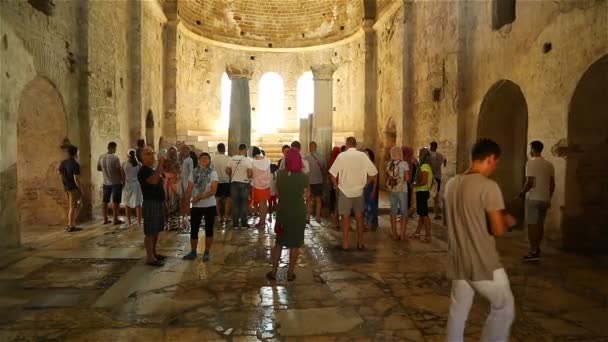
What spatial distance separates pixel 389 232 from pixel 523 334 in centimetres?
499

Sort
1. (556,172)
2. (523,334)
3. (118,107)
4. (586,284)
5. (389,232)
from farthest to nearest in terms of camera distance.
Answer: (118,107)
(389,232)
(556,172)
(586,284)
(523,334)

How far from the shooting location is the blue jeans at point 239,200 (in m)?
9.22

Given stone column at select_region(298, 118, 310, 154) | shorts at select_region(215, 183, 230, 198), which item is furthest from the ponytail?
stone column at select_region(298, 118, 310, 154)

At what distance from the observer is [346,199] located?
716 centimetres

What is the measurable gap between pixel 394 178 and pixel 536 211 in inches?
88.0

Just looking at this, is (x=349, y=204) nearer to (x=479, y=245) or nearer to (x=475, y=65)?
(x=479, y=245)

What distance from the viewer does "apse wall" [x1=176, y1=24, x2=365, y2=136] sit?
811 inches

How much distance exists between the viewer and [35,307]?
463cm

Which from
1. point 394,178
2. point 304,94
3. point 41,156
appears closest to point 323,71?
point 394,178

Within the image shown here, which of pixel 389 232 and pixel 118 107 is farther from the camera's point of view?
pixel 118 107

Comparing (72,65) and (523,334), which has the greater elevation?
(72,65)

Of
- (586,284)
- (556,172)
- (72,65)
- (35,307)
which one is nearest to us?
(35,307)

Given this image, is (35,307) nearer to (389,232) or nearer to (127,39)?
(389,232)

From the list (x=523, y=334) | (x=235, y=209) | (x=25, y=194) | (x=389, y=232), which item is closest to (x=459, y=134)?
(x=389, y=232)
